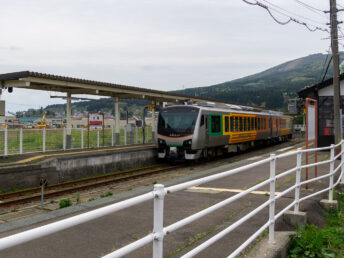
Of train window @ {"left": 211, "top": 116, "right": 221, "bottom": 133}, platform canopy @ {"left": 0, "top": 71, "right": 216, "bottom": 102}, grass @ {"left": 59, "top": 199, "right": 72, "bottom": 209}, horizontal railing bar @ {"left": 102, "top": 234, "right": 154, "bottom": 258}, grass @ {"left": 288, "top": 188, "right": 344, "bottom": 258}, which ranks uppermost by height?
platform canopy @ {"left": 0, "top": 71, "right": 216, "bottom": 102}

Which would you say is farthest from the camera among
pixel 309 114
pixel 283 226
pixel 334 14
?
pixel 334 14

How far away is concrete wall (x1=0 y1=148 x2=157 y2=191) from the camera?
1159 cm

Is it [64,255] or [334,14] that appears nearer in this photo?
[64,255]

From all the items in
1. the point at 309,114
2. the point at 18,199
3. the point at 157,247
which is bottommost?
the point at 18,199

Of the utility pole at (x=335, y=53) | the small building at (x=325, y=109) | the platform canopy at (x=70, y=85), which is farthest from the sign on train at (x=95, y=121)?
the small building at (x=325, y=109)

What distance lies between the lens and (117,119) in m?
19.9

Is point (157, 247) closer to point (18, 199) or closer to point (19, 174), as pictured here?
point (18, 199)

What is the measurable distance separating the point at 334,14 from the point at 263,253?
12.8m

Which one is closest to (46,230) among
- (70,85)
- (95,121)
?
(70,85)

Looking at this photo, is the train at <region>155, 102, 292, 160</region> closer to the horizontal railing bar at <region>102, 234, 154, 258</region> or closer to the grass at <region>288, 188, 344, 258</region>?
the grass at <region>288, 188, 344, 258</region>

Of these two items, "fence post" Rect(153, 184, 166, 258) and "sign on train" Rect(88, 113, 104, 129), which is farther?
"sign on train" Rect(88, 113, 104, 129)

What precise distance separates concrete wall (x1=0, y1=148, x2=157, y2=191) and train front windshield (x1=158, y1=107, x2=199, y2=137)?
80.3 inches

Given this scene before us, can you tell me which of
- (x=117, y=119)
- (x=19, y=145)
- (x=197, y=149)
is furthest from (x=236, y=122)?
(x=19, y=145)

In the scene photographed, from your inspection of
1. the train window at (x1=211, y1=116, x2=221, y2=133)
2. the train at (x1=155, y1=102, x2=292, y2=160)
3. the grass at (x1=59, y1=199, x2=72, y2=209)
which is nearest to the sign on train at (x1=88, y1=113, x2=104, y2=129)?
the train at (x1=155, y1=102, x2=292, y2=160)
